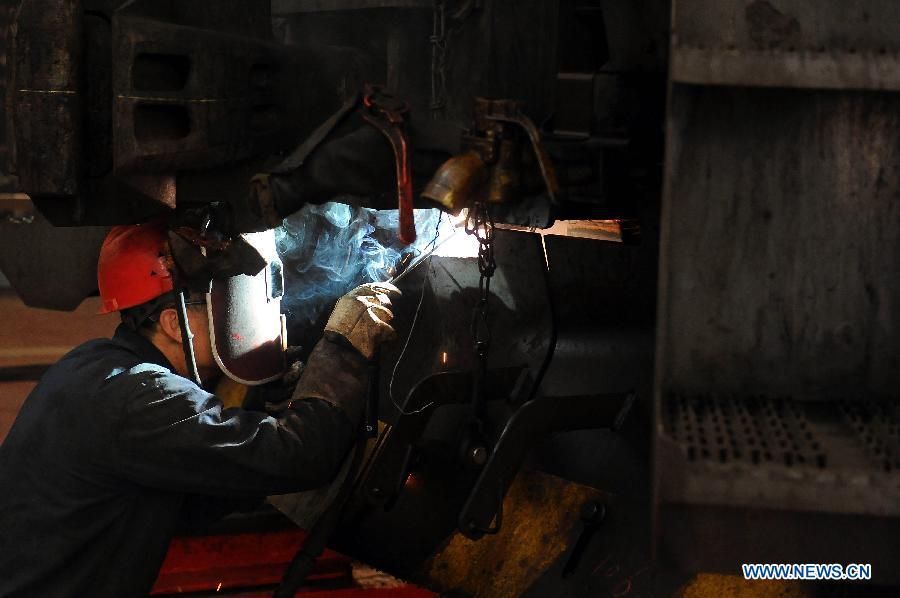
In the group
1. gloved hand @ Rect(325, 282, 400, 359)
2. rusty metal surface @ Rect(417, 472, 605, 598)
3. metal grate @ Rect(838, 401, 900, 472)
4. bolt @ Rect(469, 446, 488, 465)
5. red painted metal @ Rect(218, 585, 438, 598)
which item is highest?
metal grate @ Rect(838, 401, 900, 472)

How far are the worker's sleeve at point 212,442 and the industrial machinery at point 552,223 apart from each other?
0.20 m

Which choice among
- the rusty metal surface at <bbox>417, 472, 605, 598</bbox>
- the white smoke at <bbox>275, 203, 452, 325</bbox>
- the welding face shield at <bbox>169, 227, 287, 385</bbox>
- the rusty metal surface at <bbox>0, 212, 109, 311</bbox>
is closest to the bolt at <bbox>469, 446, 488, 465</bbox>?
the rusty metal surface at <bbox>417, 472, 605, 598</bbox>

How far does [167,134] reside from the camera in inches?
102

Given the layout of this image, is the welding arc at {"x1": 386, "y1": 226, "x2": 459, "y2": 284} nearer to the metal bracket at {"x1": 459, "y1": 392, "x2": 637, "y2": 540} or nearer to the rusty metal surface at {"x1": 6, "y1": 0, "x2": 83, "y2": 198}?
the metal bracket at {"x1": 459, "y1": 392, "x2": 637, "y2": 540}

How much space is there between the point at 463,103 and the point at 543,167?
692mm

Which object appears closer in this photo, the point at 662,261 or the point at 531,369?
the point at 662,261

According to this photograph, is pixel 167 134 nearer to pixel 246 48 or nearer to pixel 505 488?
pixel 246 48

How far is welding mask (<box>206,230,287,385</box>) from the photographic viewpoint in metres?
2.87

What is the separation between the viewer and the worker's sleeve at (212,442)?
2.55 meters

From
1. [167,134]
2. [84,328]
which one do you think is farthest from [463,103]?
[84,328]

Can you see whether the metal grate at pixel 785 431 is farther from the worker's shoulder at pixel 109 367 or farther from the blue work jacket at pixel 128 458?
the worker's shoulder at pixel 109 367

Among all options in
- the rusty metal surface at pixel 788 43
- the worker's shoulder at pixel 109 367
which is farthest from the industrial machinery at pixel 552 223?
the worker's shoulder at pixel 109 367

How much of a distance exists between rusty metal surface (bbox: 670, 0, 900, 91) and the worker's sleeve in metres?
1.38

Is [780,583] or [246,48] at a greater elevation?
[246,48]
